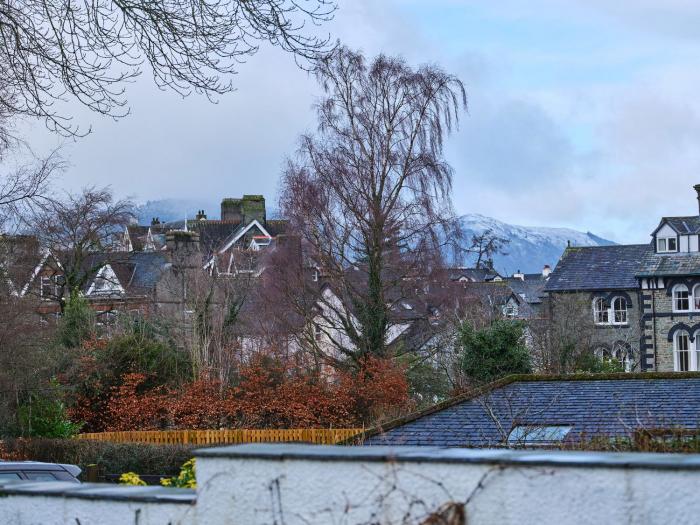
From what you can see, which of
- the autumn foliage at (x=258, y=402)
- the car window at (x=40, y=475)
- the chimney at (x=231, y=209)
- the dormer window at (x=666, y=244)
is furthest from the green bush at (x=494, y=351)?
the chimney at (x=231, y=209)

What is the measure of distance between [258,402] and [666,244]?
3482 cm

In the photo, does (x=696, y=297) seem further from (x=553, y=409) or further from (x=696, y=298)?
(x=553, y=409)

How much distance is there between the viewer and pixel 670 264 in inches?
2434

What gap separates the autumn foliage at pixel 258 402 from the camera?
3600cm

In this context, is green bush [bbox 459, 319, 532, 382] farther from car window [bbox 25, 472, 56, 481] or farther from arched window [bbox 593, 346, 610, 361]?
arched window [bbox 593, 346, 610, 361]

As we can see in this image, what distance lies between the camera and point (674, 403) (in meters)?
22.6

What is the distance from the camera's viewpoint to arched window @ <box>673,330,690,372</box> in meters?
60.8

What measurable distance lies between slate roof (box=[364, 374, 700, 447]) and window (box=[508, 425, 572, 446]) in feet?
0.55

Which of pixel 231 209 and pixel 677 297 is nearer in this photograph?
pixel 677 297

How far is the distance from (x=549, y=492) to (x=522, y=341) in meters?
35.5

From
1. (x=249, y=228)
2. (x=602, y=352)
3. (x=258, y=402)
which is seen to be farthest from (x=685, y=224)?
(x=258, y=402)

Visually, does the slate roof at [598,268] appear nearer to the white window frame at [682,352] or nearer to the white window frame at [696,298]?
the white window frame at [696,298]

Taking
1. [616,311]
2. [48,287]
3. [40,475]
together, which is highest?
[48,287]

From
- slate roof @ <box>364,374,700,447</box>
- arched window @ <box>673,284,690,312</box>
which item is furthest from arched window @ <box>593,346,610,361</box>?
slate roof @ <box>364,374,700,447</box>
